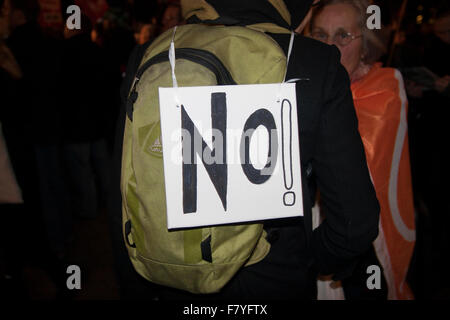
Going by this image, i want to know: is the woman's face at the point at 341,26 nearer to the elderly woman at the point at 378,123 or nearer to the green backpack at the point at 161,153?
the elderly woman at the point at 378,123

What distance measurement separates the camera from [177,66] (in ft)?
2.49

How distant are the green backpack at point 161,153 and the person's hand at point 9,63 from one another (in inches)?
68.7

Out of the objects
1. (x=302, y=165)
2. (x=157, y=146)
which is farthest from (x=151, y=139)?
(x=302, y=165)

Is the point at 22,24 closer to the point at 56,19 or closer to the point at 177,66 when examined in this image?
the point at 56,19

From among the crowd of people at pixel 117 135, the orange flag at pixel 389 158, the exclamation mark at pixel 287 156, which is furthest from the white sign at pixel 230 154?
the orange flag at pixel 389 158

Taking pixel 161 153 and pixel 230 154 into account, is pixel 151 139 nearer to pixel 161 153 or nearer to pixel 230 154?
pixel 161 153

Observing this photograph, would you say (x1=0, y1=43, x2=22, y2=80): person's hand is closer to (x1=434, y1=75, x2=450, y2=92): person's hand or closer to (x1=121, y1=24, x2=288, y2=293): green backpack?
(x1=121, y1=24, x2=288, y2=293): green backpack

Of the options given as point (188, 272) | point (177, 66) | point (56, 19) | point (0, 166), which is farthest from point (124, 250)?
point (56, 19)

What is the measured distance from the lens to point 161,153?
0.77m

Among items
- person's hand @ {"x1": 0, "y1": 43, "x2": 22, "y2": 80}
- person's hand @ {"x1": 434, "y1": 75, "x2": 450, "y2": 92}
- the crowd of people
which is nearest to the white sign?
the crowd of people

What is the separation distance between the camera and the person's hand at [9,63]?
2.00m

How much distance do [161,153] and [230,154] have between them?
0.56 feet

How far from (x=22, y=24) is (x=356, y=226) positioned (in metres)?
2.55

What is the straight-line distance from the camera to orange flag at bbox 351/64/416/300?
1436mm
